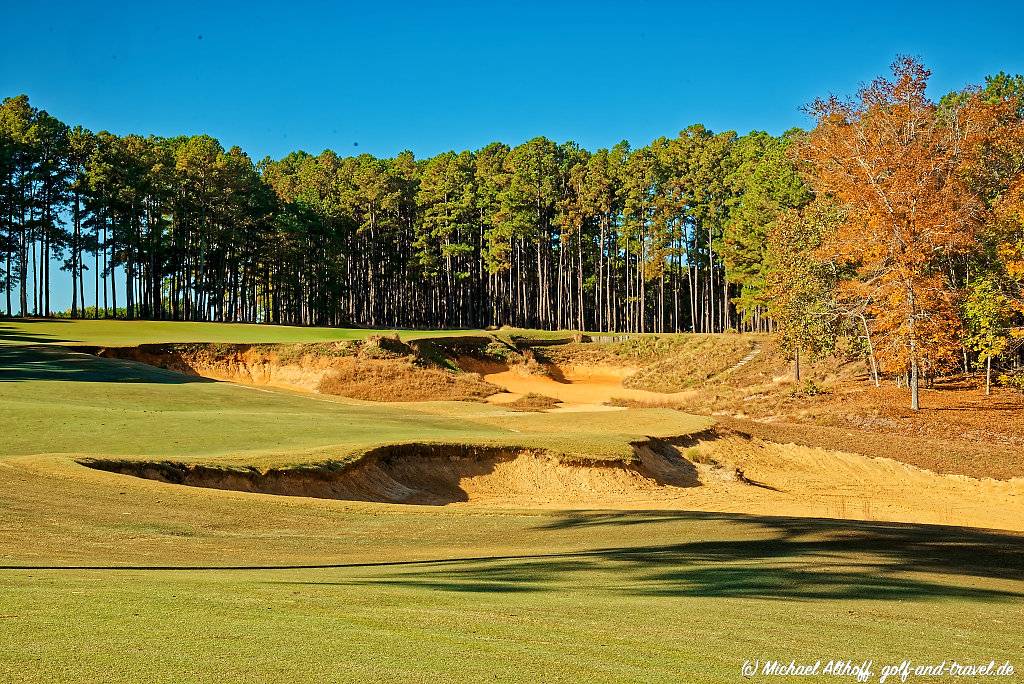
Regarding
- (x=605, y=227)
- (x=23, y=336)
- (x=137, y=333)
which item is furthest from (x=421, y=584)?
(x=605, y=227)

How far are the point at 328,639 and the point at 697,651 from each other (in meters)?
2.53

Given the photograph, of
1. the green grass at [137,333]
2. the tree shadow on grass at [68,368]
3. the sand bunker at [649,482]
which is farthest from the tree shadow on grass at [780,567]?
the green grass at [137,333]

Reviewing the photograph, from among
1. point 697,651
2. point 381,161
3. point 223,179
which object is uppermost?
point 381,161

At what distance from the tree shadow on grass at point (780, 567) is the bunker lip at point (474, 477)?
25.8ft

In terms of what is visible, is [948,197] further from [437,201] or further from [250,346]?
[437,201]

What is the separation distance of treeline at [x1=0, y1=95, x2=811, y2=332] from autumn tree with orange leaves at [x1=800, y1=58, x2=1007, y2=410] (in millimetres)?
22721

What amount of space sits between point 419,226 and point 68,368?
63.9 meters

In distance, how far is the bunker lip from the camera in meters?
19.6

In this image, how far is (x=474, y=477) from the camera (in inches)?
906

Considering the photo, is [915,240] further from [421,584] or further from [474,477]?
[421,584]

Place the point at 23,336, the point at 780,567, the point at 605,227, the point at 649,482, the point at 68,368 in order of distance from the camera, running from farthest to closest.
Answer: the point at 605,227 < the point at 23,336 < the point at 68,368 < the point at 649,482 < the point at 780,567

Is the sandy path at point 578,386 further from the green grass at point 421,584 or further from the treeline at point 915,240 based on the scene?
the green grass at point 421,584

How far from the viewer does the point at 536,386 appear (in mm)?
55406

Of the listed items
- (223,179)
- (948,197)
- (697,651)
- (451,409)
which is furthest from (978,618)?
(223,179)
